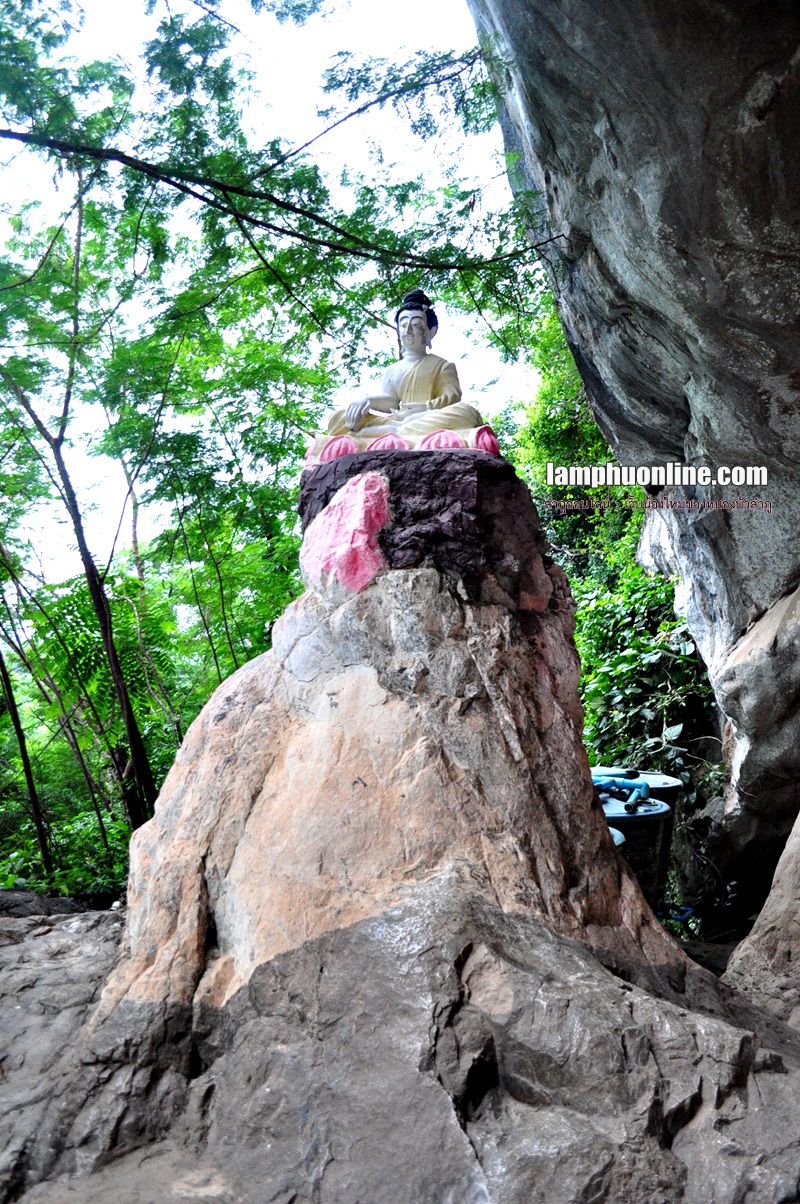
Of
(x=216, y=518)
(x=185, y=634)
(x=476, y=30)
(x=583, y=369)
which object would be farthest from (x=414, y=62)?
(x=185, y=634)

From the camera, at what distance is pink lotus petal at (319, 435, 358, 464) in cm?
446

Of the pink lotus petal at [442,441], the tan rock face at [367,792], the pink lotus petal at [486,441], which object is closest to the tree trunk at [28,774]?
the tan rock face at [367,792]

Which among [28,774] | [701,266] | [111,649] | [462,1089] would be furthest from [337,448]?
[28,774]

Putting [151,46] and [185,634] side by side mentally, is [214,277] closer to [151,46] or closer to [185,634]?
[151,46]

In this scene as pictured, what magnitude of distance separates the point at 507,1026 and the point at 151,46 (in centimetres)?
447

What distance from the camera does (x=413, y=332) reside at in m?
5.27

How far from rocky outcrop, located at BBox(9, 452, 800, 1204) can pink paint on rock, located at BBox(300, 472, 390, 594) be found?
0.6 inches

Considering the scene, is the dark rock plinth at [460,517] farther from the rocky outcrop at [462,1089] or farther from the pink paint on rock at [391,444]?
the rocky outcrop at [462,1089]

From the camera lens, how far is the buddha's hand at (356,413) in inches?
184

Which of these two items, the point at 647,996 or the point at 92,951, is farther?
the point at 92,951

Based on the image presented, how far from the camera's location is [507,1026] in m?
2.56

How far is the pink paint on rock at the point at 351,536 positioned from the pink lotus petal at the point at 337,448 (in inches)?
22.3

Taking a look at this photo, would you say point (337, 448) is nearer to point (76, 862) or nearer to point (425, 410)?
point (425, 410)

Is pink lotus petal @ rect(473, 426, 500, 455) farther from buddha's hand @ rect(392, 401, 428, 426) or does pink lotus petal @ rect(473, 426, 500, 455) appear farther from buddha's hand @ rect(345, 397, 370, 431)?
buddha's hand @ rect(345, 397, 370, 431)
